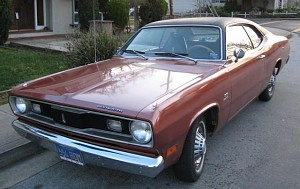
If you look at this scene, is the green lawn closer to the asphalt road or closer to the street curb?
the street curb

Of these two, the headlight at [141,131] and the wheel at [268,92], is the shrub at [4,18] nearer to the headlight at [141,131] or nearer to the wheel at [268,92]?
the wheel at [268,92]

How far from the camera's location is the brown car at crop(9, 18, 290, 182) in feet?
9.94

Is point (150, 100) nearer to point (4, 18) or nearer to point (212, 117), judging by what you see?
point (212, 117)

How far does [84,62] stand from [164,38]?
3335mm

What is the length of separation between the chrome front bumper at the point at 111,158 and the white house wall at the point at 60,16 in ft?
47.1

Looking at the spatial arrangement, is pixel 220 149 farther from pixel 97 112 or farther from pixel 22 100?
pixel 22 100

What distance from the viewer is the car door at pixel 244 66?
4.45 m

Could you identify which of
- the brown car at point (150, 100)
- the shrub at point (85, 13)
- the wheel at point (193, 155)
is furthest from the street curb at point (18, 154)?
the shrub at point (85, 13)

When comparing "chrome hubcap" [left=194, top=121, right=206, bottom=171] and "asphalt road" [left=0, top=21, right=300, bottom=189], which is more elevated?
"chrome hubcap" [left=194, top=121, right=206, bottom=171]

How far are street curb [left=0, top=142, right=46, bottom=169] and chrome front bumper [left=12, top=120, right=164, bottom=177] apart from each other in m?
0.95

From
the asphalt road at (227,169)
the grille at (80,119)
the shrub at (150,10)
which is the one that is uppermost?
the shrub at (150,10)

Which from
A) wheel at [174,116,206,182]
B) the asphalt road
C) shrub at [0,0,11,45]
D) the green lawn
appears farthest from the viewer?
shrub at [0,0,11,45]

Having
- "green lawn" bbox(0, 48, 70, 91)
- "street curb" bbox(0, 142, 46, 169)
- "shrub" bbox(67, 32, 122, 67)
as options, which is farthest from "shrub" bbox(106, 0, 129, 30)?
"street curb" bbox(0, 142, 46, 169)

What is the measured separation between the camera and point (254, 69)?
5.12 metres
